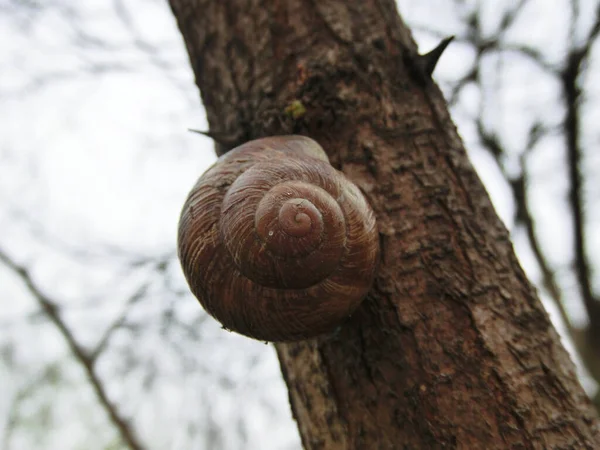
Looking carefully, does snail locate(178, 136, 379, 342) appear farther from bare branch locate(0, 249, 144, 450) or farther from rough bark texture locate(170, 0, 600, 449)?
bare branch locate(0, 249, 144, 450)

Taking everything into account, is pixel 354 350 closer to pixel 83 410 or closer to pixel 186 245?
pixel 186 245

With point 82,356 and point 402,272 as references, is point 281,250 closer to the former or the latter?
point 402,272

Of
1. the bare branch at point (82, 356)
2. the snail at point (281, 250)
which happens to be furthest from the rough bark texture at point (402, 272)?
the bare branch at point (82, 356)

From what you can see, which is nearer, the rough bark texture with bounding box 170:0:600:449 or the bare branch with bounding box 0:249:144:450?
the rough bark texture with bounding box 170:0:600:449

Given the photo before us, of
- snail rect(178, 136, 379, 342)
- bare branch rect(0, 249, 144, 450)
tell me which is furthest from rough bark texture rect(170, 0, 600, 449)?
bare branch rect(0, 249, 144, 450)

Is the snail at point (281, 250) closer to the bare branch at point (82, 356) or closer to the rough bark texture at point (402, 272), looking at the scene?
the rough bark texture at point (402, 272)

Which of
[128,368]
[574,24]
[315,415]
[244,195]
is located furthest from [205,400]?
[574,24]

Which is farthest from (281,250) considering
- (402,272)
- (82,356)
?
(82,356)
